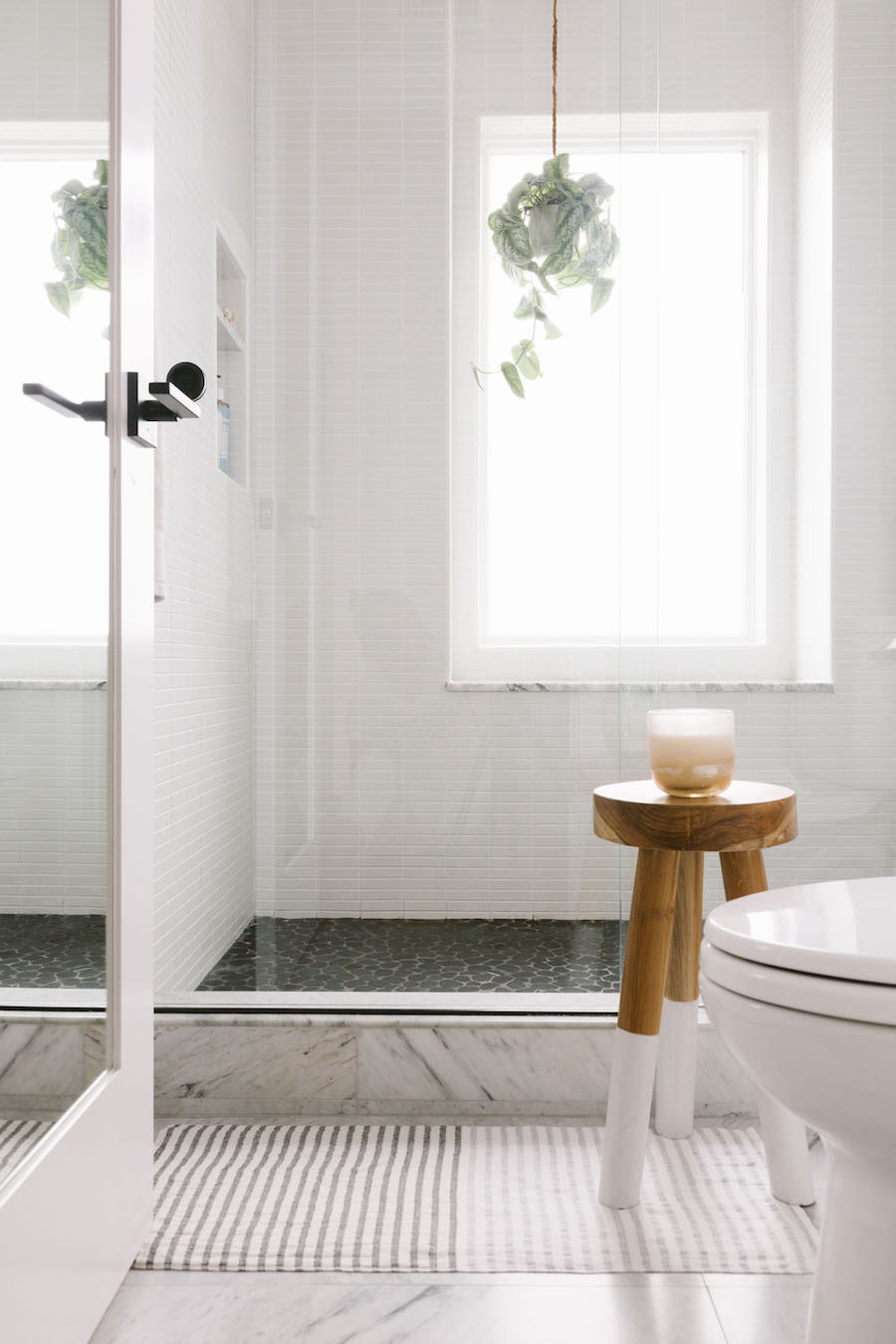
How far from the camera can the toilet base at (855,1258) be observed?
883mm

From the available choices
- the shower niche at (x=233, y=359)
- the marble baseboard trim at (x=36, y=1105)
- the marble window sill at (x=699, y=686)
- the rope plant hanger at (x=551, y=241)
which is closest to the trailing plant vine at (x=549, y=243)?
the rope plant hanger at (x=551, y=241)

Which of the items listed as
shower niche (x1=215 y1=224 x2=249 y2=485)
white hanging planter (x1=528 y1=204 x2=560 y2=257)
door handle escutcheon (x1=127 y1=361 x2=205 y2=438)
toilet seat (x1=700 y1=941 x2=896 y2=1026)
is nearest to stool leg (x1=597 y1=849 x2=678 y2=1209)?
toilet seat (x1=700 y1=941 x2=896 y2=1026)

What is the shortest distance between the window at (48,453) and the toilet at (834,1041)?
0.69 m

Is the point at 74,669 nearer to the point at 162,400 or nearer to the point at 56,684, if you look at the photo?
the point at 56,684

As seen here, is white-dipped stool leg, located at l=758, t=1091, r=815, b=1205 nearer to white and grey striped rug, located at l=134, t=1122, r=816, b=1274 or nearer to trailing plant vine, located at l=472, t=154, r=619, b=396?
white and grey striped rug, located at l=134, t=1122, r=816, b=1274

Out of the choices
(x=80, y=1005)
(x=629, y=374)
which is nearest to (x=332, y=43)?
(x=629, y=374)

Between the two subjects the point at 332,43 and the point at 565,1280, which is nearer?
the point at 565,1280

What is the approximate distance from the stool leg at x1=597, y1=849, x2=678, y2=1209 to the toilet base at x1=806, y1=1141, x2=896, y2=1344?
0.35 meters

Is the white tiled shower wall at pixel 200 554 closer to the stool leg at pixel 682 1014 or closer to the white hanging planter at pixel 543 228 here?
the white hanging planter at pixel 543 228

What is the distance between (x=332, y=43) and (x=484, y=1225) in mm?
1968

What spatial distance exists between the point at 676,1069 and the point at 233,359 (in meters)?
1.43

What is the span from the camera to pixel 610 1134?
131cm

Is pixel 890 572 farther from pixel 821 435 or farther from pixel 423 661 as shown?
pixel 423 661

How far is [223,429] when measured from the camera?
1852mm
